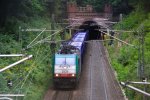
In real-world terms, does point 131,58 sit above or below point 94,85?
above

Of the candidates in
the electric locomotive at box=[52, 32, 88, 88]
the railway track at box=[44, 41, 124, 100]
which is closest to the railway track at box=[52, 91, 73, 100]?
the railway track at box=[44, 41, 124, 100]

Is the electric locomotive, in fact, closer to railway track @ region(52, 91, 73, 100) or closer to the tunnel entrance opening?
railway track @ region(52, 91, 73, 100)

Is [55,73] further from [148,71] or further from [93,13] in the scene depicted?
[93,13]

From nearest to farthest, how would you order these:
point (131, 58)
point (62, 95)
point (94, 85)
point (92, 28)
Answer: point (62, 95) < point (94, 85) < point (131, 58) < point (92, 28)

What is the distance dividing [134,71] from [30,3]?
60.4ft

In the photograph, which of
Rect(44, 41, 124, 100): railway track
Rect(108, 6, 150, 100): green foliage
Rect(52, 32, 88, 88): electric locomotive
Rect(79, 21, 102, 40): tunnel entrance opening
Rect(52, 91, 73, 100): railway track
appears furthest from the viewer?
Rect(79, 21, 102, 40): tunnel entrance opening

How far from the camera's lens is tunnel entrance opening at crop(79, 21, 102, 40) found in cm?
6556

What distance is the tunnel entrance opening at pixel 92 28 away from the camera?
6556 cm

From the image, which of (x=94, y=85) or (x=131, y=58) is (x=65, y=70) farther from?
(x=131, y=58)

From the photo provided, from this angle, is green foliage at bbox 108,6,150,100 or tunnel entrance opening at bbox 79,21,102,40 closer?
green foliage at bbox 108,6,150,100

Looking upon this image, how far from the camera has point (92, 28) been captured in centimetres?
6831

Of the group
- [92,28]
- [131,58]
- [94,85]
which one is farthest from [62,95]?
[92,28]

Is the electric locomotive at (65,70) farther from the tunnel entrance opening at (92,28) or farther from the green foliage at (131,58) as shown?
the tunnel entrance opening at (92,28)

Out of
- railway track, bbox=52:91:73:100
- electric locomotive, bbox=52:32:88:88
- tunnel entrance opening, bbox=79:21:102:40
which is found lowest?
railway track, bbox=52:91:73:100
